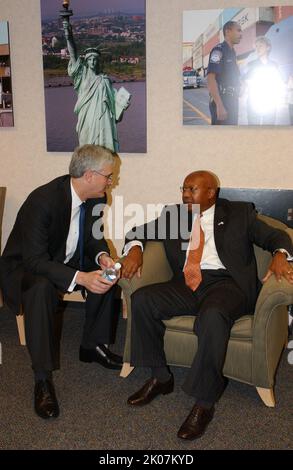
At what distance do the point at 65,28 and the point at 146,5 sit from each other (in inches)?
26.2

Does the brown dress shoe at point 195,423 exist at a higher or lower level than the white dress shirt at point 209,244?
lower

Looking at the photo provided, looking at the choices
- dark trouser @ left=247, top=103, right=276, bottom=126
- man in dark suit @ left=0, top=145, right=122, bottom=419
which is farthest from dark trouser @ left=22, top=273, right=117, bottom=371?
dark trouser @ left=247, top=103, right=276, bottom=126

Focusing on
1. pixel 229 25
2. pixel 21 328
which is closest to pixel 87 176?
pixel 21 328

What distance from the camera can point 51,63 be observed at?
4012 millimetres

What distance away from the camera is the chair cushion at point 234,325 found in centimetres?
266

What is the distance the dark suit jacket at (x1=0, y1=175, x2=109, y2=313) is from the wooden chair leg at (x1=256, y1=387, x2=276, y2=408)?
1184mm

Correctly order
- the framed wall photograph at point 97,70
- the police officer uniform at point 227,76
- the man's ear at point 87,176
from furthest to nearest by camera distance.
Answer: the framed wall photograph at point 97,70, the police officer uniform at point 227,76, the man's ear at point 87,176

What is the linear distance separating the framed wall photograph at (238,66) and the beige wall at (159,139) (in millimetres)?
75

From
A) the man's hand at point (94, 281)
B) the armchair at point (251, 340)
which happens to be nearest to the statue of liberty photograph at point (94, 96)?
the armchair at point (251, 340)

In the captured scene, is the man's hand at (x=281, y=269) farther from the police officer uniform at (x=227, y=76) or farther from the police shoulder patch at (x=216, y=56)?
the police shoulder patch at (x=216, y=56)

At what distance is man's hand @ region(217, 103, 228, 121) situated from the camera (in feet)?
12.4

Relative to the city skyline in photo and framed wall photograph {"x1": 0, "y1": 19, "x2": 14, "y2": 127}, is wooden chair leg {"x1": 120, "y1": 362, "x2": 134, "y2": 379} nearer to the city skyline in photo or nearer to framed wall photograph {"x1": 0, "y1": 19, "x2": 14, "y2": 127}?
framed wall photograph {"x1": 0, "y1": 19, "x2": 14, "y2": 127}

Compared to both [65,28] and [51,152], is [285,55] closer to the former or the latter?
[65,28]
